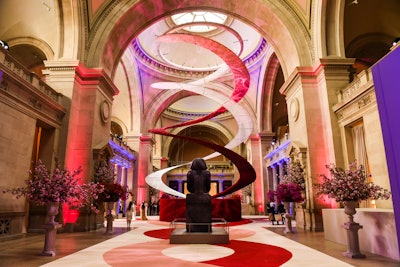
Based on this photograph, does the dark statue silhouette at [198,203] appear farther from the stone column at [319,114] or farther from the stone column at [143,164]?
the stone column at [143,164]

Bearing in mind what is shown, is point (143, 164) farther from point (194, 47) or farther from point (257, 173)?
point (194, 47)

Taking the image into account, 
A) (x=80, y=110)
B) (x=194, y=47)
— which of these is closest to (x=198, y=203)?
(x=80, y=110)

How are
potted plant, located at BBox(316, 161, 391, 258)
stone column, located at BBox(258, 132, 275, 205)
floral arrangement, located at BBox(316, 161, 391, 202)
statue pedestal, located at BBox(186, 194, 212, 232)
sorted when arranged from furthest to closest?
stone column, located at BBox(258, 132, 275, 205) < statue pedestal, located at BBox(186, 194, 212, 232) < floral arrangement, located at BBox(316, 161, 391, 202) < potted plant, located at BBox(316, 161, 391, 258)

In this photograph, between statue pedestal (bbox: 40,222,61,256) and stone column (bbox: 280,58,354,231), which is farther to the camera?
stone column (bbox: 280,58,354,231)

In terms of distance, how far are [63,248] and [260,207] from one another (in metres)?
19.3

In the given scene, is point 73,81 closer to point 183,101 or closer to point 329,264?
point 329,264

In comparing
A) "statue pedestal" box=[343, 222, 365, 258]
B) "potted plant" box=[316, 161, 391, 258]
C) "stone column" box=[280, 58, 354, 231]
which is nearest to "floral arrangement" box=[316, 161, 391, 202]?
"potted plant" box=[316, 161, 391, 258]

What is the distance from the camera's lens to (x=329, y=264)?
4.90 metres

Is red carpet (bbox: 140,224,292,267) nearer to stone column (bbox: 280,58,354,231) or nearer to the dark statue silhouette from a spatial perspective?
the dark statue silhouette

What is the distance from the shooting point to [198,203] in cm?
817

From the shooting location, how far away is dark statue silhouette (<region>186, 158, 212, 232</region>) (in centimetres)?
804

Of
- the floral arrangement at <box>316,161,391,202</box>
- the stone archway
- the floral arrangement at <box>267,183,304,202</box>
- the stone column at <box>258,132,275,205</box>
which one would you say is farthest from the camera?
the stone column at <box>258,132,275,205</box>

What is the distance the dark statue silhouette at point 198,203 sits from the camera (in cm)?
804

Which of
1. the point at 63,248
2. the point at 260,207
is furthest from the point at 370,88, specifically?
the point at 260,207
